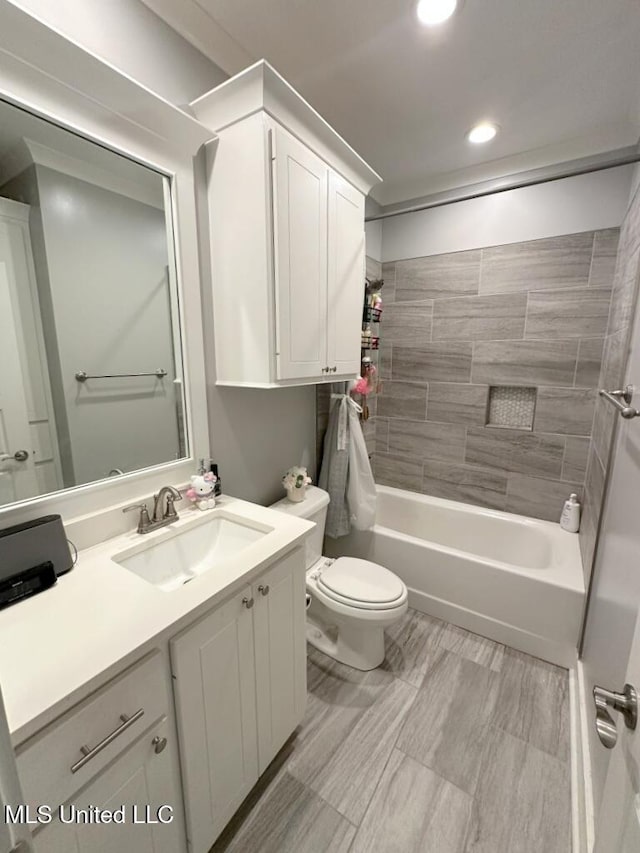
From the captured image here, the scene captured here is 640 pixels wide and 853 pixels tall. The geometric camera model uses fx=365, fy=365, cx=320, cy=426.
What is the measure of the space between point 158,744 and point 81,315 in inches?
48.2

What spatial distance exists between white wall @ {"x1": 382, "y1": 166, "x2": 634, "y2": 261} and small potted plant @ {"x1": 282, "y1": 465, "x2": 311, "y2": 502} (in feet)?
5.78

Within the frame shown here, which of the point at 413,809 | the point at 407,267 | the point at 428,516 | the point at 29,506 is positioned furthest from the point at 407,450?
the point at 29,506

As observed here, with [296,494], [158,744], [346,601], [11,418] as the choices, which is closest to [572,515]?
[346,601]

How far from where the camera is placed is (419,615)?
218cm

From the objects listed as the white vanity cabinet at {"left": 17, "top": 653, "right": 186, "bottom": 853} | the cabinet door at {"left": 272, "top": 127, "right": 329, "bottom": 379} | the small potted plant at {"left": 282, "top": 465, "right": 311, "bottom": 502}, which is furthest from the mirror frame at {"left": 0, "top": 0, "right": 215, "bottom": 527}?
the white vanity cabinet at {"left": 17, "top": 653, "right": 186, "bottom": 853}

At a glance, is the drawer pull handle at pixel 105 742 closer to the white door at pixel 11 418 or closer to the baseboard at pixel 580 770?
the white door at pixel 11 418

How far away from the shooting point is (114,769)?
766 millimetres

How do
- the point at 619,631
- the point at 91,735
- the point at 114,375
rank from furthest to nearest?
the point at 114,375 → the point at 619,631 → the point at 91,735

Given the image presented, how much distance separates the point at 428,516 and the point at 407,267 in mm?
1805

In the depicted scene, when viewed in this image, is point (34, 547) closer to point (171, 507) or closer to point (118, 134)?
point (171, 507)


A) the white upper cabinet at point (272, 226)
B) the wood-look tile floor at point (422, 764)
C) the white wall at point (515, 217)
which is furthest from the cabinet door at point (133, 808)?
the white wall at point (515, 217)

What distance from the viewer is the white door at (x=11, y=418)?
1.02m

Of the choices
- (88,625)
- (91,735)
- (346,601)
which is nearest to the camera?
(91,735)

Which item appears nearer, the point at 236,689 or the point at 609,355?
the point at 236,689
